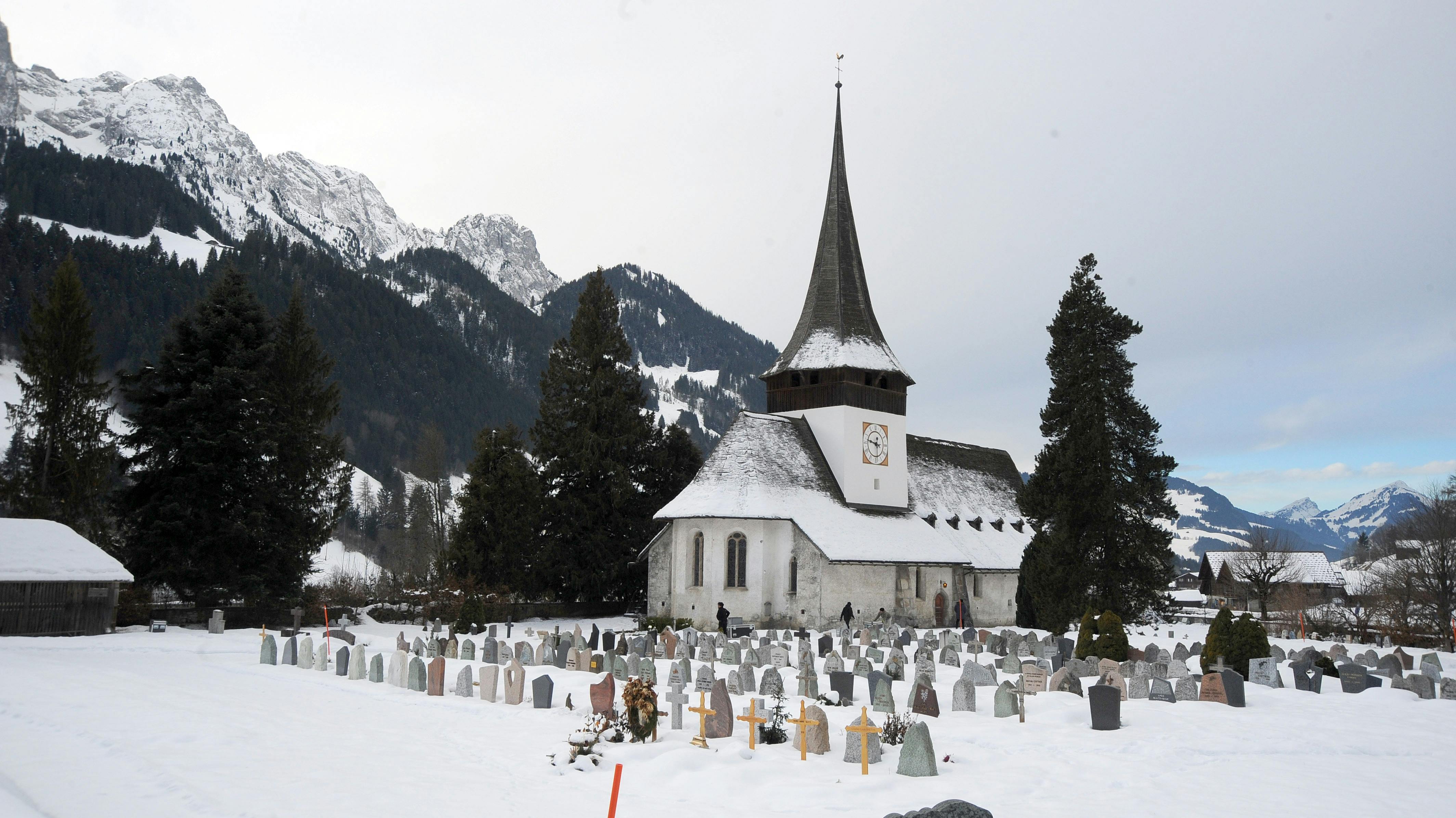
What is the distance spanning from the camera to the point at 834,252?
40375 millimetres

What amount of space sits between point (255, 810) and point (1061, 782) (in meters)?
8.65

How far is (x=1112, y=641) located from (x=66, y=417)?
32.4 metres

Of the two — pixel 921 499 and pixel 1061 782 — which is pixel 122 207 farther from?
pixel 1061 782

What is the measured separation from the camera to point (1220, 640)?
1878 cm

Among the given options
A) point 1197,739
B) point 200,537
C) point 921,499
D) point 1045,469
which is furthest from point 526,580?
point 1197,739

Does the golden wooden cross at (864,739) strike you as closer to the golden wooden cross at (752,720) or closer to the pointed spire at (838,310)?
the golden wooden cross at (752,720)

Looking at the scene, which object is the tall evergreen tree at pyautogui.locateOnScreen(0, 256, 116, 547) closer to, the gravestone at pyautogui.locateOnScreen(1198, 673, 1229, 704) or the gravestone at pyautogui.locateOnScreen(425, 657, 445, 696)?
the gravestone at pyautogui.locateOnScreen(425, 657, 445, 696)

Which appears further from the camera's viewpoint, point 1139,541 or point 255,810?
point 1139,541

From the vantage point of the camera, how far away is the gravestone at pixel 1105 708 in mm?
13734

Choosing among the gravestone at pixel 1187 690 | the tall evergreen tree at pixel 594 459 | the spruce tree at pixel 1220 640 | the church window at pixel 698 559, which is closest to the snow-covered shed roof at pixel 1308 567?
the tall evergreen tree at pixel 594 459

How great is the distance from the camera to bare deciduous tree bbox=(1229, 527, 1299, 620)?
50656mm

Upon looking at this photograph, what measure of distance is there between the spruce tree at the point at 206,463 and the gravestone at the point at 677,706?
21041mm

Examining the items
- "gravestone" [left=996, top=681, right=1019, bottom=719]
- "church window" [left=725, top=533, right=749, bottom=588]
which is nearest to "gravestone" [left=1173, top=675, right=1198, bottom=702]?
"gravestone" [left=996, top=681, right=1019, bottom=719]

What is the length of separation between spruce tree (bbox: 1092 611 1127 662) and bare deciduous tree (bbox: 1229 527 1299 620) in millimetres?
22799
